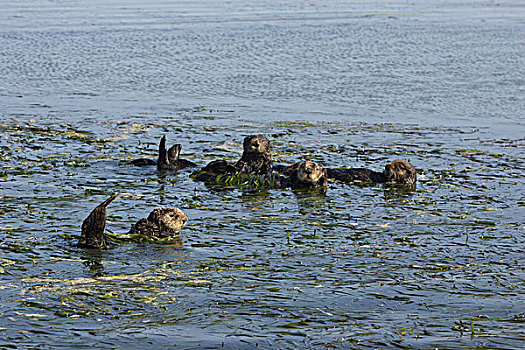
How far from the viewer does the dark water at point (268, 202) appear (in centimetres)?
611

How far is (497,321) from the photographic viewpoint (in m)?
6.18

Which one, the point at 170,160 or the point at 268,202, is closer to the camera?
the point at 268,202

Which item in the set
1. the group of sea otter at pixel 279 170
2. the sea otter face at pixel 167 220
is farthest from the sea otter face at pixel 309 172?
the sea otter face at pixel 167 220

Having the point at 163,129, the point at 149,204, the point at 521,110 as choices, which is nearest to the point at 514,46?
the point at 521,110

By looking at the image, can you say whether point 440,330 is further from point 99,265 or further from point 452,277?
point 99,265

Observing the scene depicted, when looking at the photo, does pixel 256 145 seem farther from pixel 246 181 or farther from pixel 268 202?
pixel 268 202

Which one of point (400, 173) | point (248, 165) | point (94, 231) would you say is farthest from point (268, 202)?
point (94, 231)

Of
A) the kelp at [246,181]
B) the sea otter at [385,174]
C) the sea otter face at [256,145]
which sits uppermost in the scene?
the sea otter face at [256,145]

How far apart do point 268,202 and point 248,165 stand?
1006mm

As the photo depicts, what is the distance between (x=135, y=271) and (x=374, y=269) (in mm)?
2274

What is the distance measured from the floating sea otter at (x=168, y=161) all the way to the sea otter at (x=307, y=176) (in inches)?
62.0

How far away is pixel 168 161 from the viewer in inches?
432

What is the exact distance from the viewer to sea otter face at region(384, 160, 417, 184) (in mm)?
10406

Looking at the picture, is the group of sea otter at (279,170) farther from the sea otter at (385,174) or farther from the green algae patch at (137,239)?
the green algae patch at (137,239)
